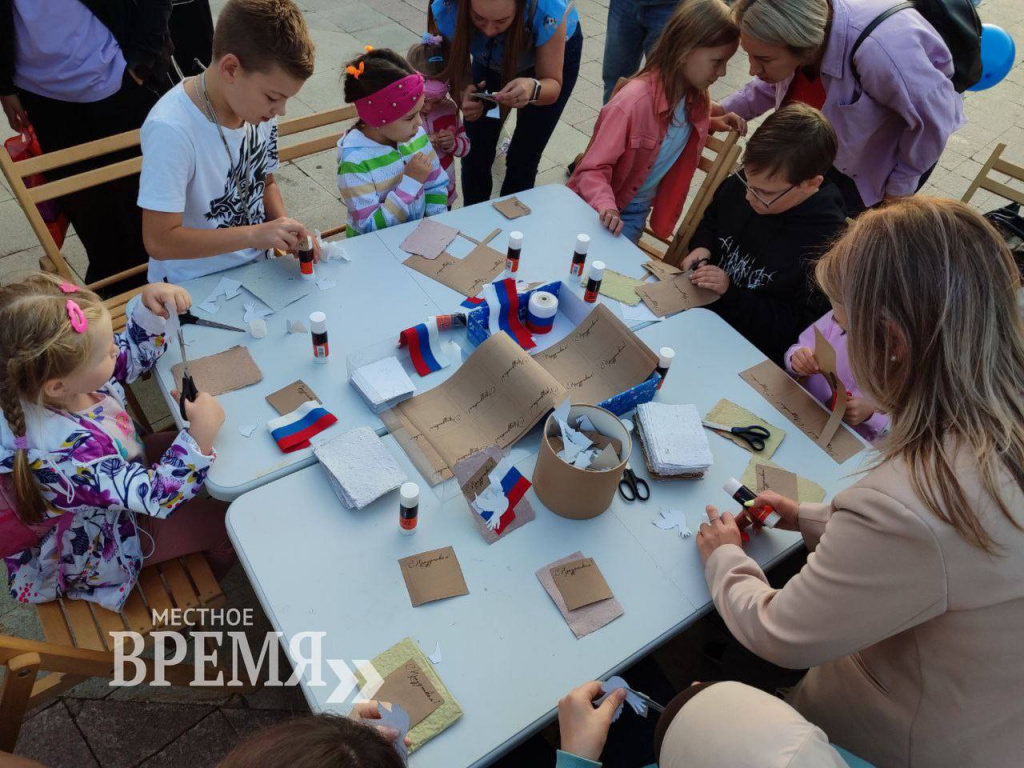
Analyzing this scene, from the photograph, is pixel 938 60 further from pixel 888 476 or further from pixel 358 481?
pixel 358 481

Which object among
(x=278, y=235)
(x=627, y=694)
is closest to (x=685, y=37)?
(x=278, y=235)

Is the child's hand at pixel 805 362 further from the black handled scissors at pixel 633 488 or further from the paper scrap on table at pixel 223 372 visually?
the paper scrap on table at pixel 223 372

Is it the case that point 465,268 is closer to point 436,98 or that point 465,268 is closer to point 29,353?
point 436,98

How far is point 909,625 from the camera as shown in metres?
1.18

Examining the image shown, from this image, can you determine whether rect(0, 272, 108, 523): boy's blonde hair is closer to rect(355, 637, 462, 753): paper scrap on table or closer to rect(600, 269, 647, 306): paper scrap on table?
rect(355, 637, 462, 753): paper scrap on table

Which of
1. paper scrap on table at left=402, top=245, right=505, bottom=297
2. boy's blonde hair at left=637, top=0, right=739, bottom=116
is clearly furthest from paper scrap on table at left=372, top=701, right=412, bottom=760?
boy's blonde hair at left=637, top=0, right=739, bottom=116

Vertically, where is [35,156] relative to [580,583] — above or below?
below

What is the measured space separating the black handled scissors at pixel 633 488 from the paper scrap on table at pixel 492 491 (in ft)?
0.91

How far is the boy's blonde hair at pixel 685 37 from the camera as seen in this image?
248 cm

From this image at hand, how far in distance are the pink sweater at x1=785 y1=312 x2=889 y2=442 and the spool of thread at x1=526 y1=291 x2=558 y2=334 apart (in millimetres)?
826

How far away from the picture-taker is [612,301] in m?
2.32

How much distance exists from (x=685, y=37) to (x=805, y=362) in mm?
1346

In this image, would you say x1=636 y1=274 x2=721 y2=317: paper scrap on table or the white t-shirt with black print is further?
x1=636 y1=274 x2=721 y2=317: paper scrap on table

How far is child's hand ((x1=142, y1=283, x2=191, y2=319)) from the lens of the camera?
6.02 ft
